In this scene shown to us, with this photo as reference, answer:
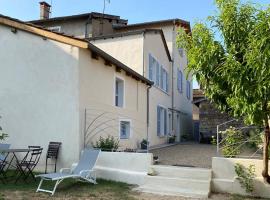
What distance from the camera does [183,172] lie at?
919cm

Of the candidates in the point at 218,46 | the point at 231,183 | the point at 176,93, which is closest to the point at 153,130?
the point at 176,93

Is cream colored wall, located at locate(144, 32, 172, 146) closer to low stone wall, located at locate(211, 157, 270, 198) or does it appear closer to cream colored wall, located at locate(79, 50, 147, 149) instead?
cream colored wall, located at locate(79, 50, 147, 149)

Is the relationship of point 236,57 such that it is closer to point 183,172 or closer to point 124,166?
point 183,172

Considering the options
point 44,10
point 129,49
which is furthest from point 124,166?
point 44,10

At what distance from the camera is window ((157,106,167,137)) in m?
20.2

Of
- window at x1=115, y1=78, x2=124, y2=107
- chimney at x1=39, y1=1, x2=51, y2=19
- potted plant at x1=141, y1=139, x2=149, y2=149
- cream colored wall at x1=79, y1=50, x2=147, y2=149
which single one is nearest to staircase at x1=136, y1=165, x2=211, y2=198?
cream colored wall at x1=79, y1=50, x2=147, y2=149

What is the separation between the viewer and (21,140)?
36.5 feet

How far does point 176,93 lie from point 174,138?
141 inches

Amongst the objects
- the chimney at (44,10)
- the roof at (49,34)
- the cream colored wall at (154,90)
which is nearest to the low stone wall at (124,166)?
the roof at (49,34)

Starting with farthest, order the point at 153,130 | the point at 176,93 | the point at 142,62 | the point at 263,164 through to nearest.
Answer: the point at 176,93, the point at 153,130, the point at 142,62, the point at 263,164

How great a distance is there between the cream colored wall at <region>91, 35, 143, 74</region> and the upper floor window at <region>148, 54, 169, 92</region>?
1141 millimetres

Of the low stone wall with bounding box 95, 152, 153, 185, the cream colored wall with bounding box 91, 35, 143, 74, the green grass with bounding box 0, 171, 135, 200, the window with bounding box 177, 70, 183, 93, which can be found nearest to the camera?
the green grass with bounding box 0, 171, 135, 200

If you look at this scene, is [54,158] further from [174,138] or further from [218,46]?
[174,138]

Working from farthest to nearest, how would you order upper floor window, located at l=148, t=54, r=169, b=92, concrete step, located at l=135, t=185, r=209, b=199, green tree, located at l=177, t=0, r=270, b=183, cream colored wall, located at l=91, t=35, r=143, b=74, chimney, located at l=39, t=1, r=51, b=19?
chimney, located at l=39, t=1, r=51, b=19 < upper floor window, located at l=148, t=54, r=169, b=92 < cream colored wall, located at l=91, t=35, r=143, b=74 < concrete step, located at l=135, t=185, r=209, b=199 < green tree, located at l=177, t=0, r=270, b=183
